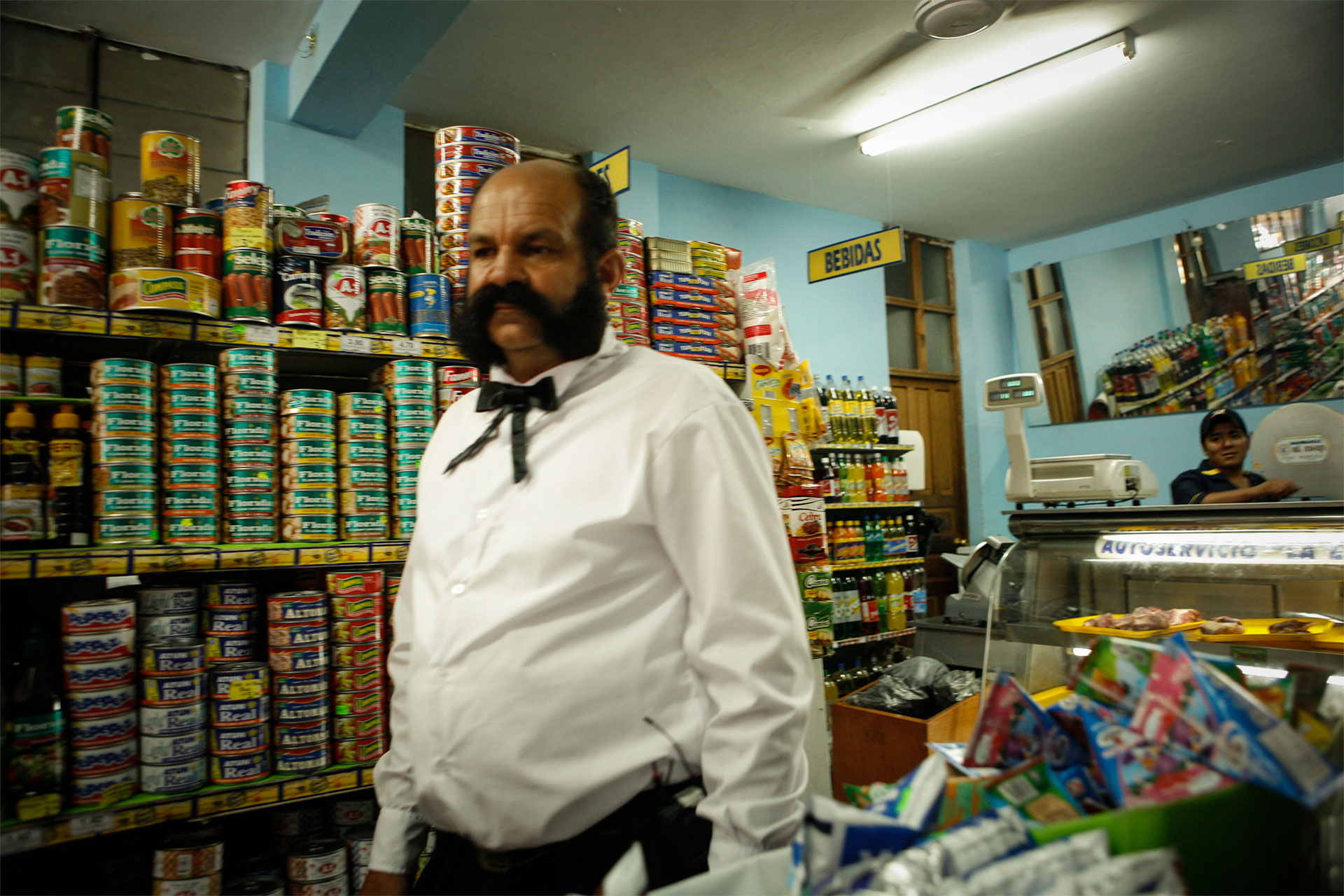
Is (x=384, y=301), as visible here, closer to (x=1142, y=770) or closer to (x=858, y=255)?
(x=1142, y=770)

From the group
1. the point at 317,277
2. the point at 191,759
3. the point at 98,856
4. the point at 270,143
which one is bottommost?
the point at 98,856

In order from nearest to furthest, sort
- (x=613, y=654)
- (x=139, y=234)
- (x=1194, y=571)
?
(x=613, y=654)
(x=139, y=234)
(x=1194, y=571)

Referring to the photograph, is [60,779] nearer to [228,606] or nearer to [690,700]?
[228,606]

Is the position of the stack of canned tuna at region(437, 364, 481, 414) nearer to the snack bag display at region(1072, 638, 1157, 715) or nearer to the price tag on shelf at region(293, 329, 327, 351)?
the price tag on shelf at region(293, 329, 327, 351)

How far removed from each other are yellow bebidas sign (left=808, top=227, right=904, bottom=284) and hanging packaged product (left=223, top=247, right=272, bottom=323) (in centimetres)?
436

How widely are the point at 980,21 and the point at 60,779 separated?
17.6 ft

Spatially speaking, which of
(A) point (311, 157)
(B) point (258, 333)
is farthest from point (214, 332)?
(A) point (311, 157)

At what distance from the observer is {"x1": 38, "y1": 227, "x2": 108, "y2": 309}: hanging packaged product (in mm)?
1883

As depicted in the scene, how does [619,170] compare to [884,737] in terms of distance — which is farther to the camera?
[619,170]

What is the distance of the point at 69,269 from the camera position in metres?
1.89

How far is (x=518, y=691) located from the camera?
1.27m

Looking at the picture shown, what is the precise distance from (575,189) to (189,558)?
4.54 ft

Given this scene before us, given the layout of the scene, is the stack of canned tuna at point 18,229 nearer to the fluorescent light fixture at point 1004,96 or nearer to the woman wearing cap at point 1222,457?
the woman wearing cap at point 1222,457

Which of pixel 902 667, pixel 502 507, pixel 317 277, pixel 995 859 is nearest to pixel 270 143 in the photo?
pixel 317 277
